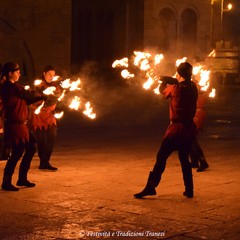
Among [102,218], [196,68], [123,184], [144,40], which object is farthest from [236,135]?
[144,40]

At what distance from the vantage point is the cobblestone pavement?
7.56 metres

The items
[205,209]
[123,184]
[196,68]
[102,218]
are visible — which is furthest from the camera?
[196,68]

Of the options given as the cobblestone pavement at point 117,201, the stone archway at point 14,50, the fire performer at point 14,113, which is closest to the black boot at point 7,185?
the fire performer at point 14,113

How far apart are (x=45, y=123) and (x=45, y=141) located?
0.33 meters

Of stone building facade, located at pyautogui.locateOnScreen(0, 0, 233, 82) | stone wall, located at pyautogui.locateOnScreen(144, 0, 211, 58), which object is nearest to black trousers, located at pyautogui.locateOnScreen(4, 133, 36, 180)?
stone building facade, located at pyautogui.locateOnScreen(0, 0, 233, 82)

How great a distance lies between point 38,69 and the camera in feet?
89.9

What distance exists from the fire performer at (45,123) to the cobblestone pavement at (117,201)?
0.30 metres

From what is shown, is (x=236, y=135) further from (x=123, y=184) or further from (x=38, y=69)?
(x=38, y=69)

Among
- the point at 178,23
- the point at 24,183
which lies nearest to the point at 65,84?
the point at 24,183

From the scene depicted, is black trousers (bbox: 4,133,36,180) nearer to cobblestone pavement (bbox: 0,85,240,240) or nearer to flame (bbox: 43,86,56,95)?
cobblestone pavement (bbox: 0,85,240,240)

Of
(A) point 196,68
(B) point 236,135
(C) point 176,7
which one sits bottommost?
(B) point 236,135

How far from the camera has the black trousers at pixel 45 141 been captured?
11.8 metres

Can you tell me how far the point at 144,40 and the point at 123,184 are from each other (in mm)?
23741

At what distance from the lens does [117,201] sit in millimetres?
9156
